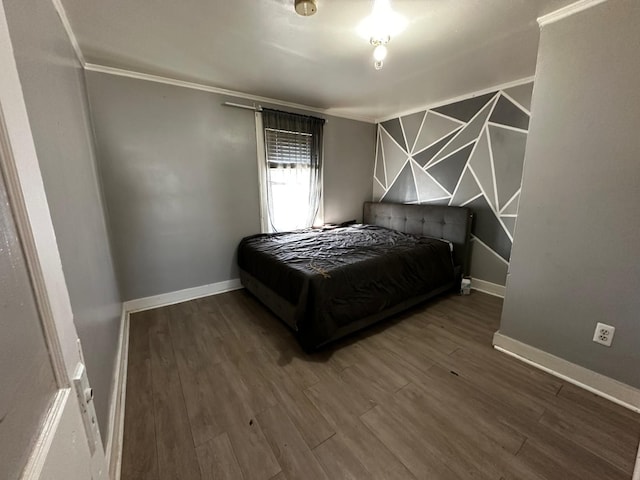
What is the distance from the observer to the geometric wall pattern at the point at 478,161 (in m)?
2.82

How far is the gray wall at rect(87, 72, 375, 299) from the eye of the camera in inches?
96.0

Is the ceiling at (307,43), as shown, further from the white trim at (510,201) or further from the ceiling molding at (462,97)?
the white trim at (510,201)

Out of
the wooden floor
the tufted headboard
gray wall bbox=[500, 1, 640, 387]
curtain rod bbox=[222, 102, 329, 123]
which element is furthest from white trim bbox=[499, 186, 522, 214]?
curtain rod bbox=[222, 102, 329, 123]

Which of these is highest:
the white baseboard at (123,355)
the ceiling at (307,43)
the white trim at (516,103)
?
the ceiling at (307,43)

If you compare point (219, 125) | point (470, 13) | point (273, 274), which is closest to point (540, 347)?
point (273, 274)

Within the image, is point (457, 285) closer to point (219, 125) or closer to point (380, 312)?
point (380, 312)

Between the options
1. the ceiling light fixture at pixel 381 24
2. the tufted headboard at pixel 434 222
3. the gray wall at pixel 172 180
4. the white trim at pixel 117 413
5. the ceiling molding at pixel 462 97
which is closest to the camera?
the white trim at pixel 117 413

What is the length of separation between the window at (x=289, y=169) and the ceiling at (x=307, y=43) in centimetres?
41

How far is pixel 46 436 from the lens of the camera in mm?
352

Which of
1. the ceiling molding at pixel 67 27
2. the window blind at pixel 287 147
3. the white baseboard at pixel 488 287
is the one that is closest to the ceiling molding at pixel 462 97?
the window blind at pixel 287 147

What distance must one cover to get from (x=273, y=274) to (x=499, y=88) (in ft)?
10.4

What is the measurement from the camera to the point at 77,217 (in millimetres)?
1246

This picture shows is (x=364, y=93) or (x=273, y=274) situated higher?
(x=364, y=93)

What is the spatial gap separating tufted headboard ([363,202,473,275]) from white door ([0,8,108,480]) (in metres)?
3.41
